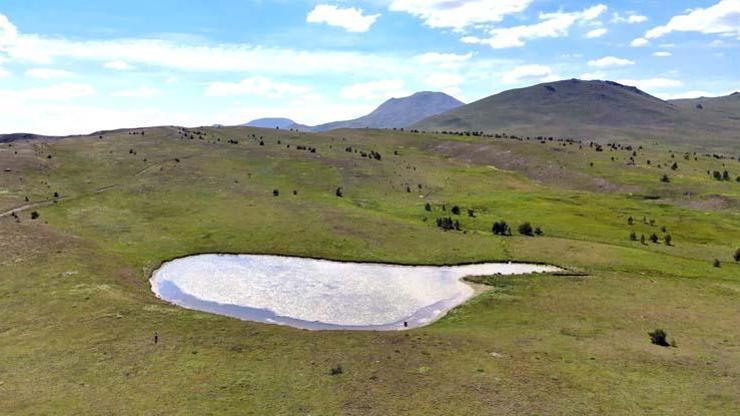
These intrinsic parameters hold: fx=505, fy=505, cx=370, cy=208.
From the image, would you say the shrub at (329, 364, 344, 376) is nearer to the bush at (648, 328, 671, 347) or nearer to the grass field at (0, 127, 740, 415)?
the grass field at (0, 127, 740, 415)

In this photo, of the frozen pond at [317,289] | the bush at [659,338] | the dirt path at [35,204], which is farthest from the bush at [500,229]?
the dirt path at [35,204]

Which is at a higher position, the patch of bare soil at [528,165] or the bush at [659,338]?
the patch of bare soil at [528,165]

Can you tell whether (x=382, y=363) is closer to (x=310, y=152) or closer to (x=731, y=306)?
(x=731, y=306)

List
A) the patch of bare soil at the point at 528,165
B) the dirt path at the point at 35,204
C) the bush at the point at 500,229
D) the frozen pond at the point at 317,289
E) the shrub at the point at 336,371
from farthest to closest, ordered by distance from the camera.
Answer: the patch of bare soil at the point at 528,165, the bush at the point at 500,229, the dirt path at the point at 35,204, the frozen pond at the point at 317,289, the shrub at the point at 336,371

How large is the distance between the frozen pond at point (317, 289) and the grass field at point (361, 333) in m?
3.00

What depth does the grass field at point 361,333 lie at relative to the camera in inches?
1278

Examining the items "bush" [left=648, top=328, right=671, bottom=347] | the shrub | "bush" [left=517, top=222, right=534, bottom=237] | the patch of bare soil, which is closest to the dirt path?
the shrub

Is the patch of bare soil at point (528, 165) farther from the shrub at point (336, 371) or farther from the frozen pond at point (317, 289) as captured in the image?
the shrub at point (336, 371)

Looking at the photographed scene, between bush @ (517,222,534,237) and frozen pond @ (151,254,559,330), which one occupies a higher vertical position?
bush @ (517,222,534,237)

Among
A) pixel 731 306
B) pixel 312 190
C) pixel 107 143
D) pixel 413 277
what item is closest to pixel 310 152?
pixel 312 190

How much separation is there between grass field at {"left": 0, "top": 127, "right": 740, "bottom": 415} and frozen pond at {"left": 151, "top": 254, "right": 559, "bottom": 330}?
2999mm

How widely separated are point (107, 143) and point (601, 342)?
14979 centimetres

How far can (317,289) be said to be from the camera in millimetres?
56562

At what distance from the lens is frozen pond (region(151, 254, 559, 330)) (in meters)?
49.4
